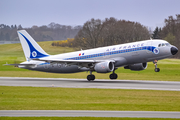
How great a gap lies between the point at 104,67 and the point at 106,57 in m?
2.57

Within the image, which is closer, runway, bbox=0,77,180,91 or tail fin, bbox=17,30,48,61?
runway, bbox=0,77,180,91

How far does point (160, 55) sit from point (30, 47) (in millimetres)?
17043

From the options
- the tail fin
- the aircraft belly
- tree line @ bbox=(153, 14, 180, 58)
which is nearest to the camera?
the aircraft belly

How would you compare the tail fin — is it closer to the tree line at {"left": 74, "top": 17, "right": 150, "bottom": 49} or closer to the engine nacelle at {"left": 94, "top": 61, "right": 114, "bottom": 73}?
the engine nacelle at {"left": 94, "top": 61, "right": 114, "bottom": 73}

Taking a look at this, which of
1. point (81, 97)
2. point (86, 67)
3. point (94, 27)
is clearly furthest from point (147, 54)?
point (94, 27)

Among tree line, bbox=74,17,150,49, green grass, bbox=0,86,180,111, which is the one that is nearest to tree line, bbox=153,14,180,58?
tree line, bbox=74,17,150,49

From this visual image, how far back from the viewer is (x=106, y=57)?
3572cm

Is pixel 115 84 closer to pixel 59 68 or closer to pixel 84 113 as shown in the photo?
pixel 59 68

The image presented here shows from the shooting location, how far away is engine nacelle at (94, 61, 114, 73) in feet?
109

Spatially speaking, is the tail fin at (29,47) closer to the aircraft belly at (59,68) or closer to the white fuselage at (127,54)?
the aircraft belly at (59,68)

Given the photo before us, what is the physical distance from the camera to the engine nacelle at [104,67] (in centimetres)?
3338

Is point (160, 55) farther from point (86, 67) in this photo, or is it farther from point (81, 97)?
point (81, 97)

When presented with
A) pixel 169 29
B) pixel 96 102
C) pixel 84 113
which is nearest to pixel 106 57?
pixel 96 102

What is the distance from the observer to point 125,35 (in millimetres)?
114438
